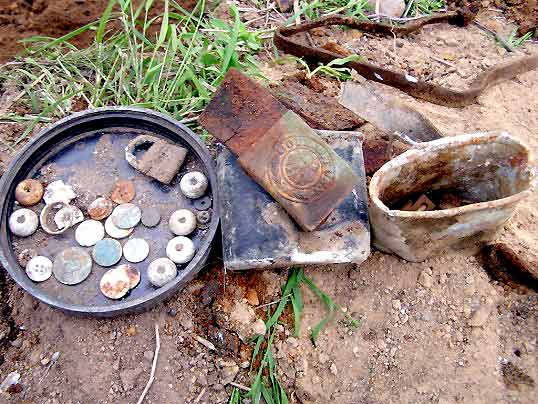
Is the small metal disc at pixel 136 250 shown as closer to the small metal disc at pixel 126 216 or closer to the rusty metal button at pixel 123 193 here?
the small metal disc at pixel 126 216

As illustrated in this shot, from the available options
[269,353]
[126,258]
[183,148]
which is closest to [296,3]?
[183,148]

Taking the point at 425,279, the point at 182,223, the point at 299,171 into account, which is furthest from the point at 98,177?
the point at 425,279

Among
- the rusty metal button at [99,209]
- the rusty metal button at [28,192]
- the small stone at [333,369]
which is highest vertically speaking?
the rusty metal button at [28,192]

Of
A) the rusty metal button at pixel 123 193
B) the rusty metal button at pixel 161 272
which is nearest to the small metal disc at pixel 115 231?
the rusty metal button at pixel 123 193

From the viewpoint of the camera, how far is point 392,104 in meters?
2.90

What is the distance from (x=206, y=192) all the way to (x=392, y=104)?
1.17m

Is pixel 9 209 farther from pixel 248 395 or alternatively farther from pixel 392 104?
pixel 392 104

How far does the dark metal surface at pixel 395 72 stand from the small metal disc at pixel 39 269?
1884 millimetres

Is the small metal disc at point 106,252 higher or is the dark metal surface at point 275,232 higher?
the dark metal surface at point 275,232

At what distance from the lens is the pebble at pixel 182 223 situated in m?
2.40

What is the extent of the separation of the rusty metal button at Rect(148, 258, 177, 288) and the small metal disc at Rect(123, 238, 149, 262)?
0.10 metres

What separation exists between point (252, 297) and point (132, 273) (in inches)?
21.6

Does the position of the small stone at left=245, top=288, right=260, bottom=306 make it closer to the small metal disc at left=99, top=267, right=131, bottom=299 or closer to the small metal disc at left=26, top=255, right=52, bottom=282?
the small metal disc at left=99, top=267, right=131, bottom=299

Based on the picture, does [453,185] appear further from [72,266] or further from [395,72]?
[72,266]
